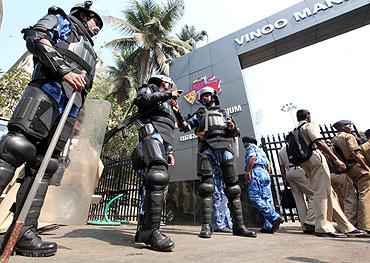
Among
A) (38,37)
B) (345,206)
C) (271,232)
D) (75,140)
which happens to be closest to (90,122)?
(75,140)

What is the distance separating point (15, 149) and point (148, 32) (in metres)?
16.0

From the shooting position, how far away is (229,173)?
3.42 meters

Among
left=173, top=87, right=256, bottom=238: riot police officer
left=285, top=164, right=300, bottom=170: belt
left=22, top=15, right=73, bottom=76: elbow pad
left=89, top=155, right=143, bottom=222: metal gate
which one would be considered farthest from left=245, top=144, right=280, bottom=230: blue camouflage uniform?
left=89, top=155, right=143, bottom=222: metal gate

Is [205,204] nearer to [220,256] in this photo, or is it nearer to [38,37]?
[220,256]

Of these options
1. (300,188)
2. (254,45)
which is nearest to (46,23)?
(300,188)

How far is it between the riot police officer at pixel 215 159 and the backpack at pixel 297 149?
3.17ft

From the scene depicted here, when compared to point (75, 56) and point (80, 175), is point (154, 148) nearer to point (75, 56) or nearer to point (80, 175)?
point (75, 56)

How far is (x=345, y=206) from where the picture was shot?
4.31 metres

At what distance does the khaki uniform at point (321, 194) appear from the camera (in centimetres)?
342

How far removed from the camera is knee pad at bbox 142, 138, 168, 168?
7.92 feet

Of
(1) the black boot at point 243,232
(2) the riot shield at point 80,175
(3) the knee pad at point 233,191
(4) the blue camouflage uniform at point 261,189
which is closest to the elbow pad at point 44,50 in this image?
(3) the knee pad at point 233,191

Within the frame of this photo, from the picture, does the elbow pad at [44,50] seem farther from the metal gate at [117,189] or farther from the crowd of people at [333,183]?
the metal gate at [117,189]

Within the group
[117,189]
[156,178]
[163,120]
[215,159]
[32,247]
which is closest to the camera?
[32,247]

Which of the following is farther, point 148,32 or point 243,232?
point 148,32
